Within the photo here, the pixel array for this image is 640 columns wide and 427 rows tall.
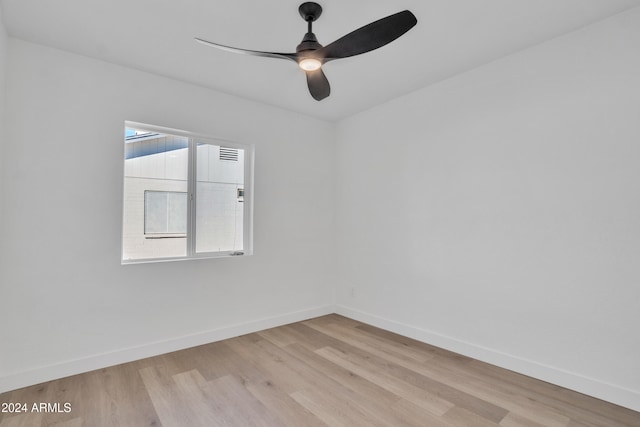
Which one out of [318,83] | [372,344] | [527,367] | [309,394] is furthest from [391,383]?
[318,83]

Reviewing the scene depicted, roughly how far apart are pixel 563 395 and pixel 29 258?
3.86m

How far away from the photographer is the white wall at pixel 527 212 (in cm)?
205

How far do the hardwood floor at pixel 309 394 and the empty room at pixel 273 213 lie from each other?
0.06 ft

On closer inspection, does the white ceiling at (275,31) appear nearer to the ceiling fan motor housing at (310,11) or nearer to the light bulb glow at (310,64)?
the ceiling fan motor housing at (310,11)

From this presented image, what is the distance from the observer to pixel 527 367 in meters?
2.41

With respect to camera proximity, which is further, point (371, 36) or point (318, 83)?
point (318, 83)

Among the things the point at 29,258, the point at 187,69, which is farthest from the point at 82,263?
the point at 187,69

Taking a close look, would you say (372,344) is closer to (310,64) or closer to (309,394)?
(309,394)

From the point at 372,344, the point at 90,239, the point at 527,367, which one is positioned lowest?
the point at 372,344

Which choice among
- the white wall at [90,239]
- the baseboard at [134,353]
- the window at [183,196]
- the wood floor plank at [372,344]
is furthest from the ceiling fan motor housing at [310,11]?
the baseboard at [134,353]

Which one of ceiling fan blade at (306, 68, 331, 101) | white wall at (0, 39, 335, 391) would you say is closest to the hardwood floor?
white wall at (0, 39, 335, 391)

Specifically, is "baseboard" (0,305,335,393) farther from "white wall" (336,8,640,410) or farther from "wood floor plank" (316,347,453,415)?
"white wall" (336,8,640,410)

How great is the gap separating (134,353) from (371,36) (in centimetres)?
297

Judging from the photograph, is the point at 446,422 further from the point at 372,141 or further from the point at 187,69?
the point at 187,69
